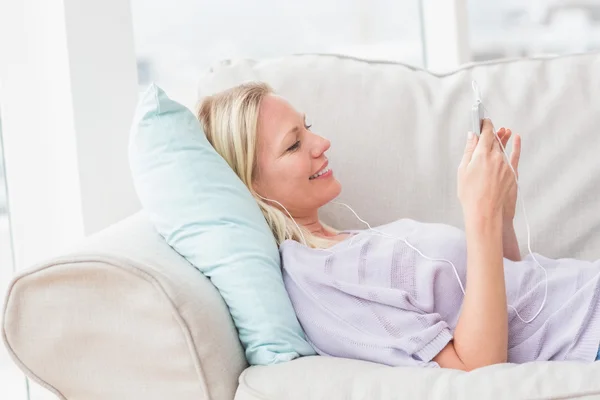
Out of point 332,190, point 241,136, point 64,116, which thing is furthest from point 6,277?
point 332,190

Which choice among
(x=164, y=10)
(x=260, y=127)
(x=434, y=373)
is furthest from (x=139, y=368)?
(x=164, y=10)

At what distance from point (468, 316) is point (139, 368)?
0.49 metres

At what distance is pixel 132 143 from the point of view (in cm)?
144

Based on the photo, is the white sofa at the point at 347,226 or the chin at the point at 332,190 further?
the chin at the point at 332,190

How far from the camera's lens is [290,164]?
155cm

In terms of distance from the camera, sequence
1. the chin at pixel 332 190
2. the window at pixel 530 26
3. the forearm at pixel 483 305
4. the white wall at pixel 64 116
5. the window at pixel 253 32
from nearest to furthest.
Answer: the forearm at pixel 483 305
the chin at pixel 332 190
the white wall at pixel 64 116
the window at pixel 253 32
the window at pixel 530 26

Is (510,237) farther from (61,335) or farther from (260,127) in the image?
(61,335)

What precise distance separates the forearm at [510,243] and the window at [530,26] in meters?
1.22

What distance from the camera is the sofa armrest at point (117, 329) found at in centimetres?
116

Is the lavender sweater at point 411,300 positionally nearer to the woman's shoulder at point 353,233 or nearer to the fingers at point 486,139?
the woman's shoulder at point 353,233

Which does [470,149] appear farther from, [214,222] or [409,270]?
[214,222]

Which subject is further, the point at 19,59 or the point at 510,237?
the point at 19,59

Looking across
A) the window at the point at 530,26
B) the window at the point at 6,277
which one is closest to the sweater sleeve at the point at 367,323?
the window at the point at 6,277

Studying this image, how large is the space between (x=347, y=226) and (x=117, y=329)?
64 cm
